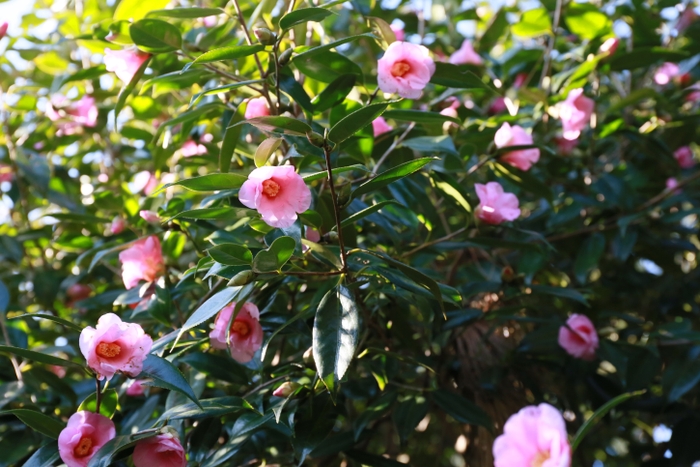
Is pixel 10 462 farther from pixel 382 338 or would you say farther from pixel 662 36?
pixel 662 36

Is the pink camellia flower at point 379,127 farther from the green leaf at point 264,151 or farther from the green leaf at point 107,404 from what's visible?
the green leaf at point 107,404

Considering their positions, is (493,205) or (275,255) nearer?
(275,255)

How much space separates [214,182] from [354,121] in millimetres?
196

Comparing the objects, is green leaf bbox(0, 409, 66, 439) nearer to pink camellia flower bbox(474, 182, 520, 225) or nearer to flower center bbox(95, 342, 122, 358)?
flower center bbox(95, 342, 122, 358)

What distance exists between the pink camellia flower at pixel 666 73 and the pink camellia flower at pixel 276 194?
1338mm

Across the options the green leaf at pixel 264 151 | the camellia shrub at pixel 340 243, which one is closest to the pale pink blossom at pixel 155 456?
the camellia shrub at pixel 340 243

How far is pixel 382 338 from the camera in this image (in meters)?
1.07

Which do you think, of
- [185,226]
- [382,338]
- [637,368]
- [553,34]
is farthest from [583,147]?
[185,226]

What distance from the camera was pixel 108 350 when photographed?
0.80 metres

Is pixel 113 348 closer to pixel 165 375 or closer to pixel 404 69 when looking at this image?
pixel 165 375

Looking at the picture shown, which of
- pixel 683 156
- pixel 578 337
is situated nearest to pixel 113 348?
pixel 578 337

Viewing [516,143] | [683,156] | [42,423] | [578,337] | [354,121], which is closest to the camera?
[354,121]

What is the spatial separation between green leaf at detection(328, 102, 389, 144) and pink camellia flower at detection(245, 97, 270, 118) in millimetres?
333

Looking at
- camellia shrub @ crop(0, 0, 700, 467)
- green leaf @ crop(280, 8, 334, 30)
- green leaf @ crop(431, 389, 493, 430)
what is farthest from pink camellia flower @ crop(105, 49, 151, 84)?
green leaf @ crop(431, 389, 493, 430)
